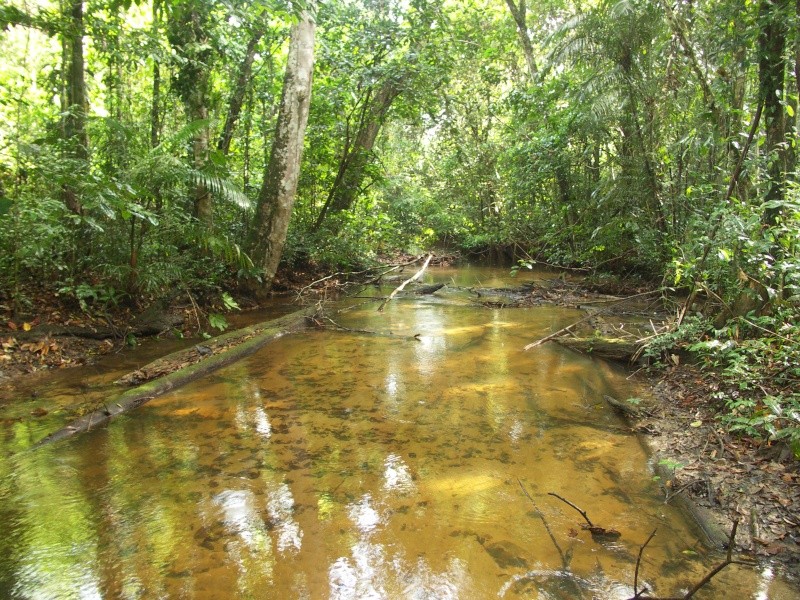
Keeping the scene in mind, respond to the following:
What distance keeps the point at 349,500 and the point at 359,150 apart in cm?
959

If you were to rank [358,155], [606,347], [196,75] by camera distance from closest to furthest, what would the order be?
[606,347], [196,75], [358,155]

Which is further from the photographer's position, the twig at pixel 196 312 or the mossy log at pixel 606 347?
the twig at pixel 196 312

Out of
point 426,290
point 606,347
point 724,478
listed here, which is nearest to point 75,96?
point 426,290

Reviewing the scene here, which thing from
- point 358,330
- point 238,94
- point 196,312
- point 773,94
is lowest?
point 358,330

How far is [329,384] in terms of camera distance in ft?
16.1

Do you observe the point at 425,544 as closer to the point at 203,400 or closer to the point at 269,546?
the point at 269,546

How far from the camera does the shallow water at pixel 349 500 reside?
2.26 metres

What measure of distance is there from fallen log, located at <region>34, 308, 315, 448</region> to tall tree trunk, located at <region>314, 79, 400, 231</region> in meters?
4.54

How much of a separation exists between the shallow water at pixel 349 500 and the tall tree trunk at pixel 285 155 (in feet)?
13.7

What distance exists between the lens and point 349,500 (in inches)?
114

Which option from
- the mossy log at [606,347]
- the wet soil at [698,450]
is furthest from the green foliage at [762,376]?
the mossy log at [606,347]

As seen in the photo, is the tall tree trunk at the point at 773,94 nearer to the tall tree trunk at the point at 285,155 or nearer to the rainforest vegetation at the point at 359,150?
the rainforest vegetation at the point at 359,150

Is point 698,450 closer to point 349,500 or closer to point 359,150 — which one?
point 349,500

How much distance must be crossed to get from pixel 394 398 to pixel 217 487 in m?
1.93
